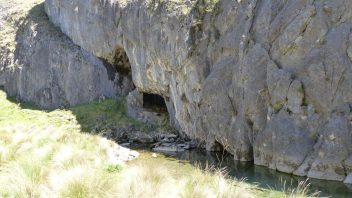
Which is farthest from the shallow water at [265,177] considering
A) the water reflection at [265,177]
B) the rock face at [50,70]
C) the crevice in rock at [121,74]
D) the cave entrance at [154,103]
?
the rock face at [50,70]

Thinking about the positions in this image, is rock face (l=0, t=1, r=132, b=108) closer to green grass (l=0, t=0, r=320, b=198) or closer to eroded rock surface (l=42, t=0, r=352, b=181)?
eroded rock surface (l=42, t=0, r=352, b=181)

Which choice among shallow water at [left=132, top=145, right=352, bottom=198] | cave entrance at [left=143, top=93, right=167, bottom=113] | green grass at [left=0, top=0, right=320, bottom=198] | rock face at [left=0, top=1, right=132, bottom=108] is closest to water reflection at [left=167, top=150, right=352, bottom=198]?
shallow water at [left=132, top=145, right=352, bottom=198]

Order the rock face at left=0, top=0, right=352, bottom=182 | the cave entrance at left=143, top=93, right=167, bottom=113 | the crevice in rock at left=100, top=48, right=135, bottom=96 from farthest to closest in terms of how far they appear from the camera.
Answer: the crevice in rock at left=100, top=48, right=135, bottom=96
the cave entrance at left=143, top=93, right=167, bottom=113
the rock face at left=0, top=0, right=352, bottom=182

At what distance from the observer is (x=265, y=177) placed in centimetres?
1489

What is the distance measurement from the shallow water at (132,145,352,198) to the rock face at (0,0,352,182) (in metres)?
0.43

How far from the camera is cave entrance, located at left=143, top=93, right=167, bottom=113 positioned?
1189 inches

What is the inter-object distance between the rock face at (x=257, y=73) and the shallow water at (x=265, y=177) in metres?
0.43

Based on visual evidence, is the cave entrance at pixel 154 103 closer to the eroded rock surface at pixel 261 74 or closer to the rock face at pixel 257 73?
the rock face at pixel 257 73

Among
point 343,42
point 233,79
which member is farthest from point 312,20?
point 233,79

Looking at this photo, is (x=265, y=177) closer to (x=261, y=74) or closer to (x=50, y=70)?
(x=261, y=74)

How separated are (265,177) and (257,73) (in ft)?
13.9

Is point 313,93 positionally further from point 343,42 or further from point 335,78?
point 343,42

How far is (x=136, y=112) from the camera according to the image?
30.1 m

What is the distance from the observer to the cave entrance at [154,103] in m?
30.2
